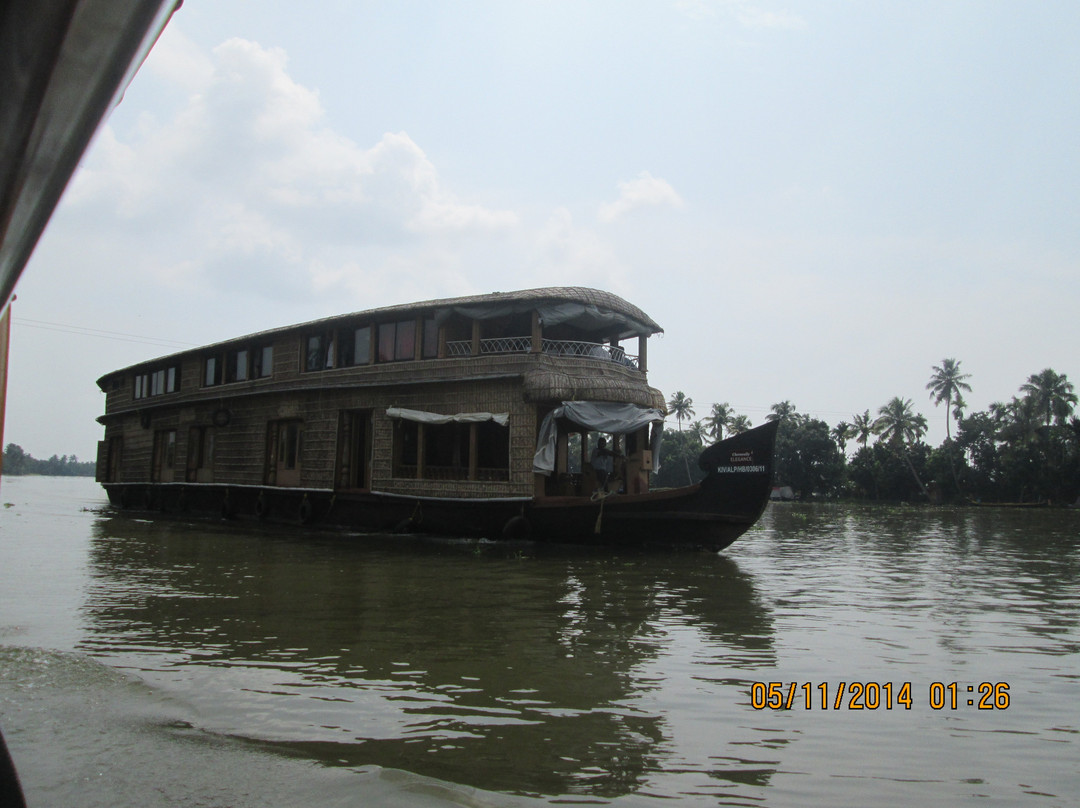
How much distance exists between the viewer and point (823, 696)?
4.10 metres

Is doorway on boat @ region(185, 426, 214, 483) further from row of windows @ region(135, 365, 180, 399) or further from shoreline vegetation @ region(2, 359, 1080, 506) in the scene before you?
shoreline vegetation @ region(2, 359, 1080, 506)

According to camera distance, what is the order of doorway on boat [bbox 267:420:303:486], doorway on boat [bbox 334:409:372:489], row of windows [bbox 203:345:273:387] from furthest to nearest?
row of windows [bbox 203:345:273:387]
doorway on boat [bbox 267:420:303:486]
doorway on boat [bbox 334:409:372:489]

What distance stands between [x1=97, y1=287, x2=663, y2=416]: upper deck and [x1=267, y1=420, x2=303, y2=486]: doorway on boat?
882mm

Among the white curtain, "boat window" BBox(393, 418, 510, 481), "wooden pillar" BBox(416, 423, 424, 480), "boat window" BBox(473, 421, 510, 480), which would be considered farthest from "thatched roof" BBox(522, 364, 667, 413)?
"boat window" BBox(473, 421, 510, 480)

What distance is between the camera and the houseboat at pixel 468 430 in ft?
36.2

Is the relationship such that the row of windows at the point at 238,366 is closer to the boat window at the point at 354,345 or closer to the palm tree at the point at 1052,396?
the boat window at the point at 354,345

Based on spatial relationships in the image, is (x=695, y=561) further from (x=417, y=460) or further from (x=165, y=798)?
(x=165, y=798)

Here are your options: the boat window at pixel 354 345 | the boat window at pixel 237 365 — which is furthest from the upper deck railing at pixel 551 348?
the boat window at pixel 237 365

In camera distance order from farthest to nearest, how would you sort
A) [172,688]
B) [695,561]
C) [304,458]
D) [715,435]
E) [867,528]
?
[715,435] → [867,528] → [304,458] → [695,561] → [172,688]

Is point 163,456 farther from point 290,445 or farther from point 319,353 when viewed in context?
point 319,353

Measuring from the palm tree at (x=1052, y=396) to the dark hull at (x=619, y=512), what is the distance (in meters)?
46.2

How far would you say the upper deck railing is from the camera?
12758 mm

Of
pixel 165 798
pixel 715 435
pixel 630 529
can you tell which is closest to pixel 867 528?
pixel 630 529

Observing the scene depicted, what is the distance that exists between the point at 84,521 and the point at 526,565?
12.7 m
